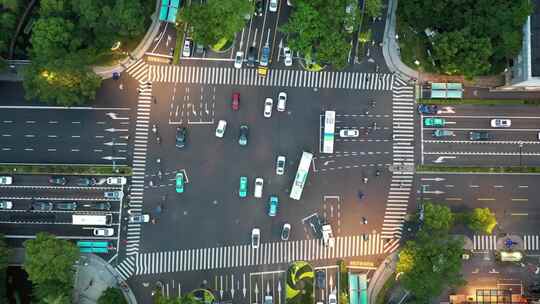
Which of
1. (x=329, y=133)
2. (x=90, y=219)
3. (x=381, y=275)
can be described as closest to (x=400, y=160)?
(x=329, y=133)

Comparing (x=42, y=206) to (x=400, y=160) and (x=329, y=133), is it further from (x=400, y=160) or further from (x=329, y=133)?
(x=400, y=160)

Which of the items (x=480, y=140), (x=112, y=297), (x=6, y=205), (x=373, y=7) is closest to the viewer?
(x=112, y=297)

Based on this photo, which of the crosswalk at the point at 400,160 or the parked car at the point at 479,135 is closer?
the crosswalk at the point at 400,160

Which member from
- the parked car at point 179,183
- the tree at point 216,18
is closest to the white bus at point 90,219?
the parked car at point 179,183

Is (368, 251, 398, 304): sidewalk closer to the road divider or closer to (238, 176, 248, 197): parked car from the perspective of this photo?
the road divider

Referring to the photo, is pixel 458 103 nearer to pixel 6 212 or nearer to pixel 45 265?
pixel 45 265

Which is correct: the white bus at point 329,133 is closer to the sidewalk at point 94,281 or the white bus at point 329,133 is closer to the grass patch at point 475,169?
the grass patch at point 475,169
